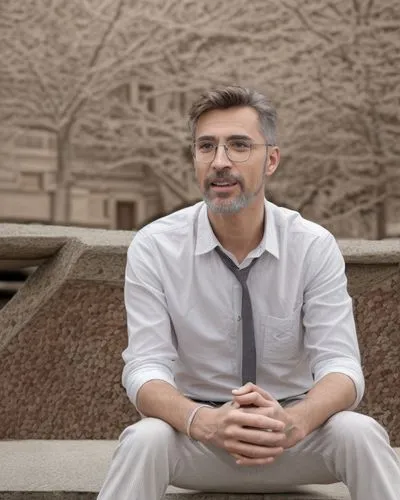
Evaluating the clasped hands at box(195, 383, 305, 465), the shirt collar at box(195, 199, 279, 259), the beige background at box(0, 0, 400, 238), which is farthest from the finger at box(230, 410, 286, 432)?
the beige background at box(0, 0, 400, 238)

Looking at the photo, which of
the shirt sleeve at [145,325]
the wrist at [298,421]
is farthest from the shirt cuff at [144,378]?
the wrist at [298,421]

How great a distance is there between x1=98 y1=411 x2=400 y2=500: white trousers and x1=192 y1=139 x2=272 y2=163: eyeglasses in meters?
0.52

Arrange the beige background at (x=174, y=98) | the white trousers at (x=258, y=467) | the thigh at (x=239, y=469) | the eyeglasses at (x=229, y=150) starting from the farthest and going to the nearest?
1. the beige background at (x=174, y=98)
2. the eyeglasses at (x=229, y=150)
3. the thigh at (x=239, y=469)
4. the white trousers at (x=258, y=467)

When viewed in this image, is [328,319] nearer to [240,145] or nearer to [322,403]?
[322,403]

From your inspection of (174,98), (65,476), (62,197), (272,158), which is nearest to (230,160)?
(272,158)

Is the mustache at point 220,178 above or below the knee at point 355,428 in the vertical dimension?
above

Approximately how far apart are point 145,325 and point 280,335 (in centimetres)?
27

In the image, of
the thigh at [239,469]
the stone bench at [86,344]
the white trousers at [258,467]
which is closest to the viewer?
the white trousers at [258,467]

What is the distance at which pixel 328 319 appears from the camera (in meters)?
2.12

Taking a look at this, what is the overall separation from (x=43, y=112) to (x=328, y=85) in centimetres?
223

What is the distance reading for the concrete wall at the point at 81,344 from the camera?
10.4ft

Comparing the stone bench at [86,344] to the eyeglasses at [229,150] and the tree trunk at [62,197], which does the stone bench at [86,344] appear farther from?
the tree trunk at [62,197]

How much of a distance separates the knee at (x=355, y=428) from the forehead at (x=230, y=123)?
57 cm

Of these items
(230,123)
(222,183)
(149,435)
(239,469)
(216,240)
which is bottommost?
(239,469)
